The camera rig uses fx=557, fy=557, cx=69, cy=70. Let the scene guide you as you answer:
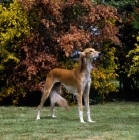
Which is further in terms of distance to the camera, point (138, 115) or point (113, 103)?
point (113, 103)

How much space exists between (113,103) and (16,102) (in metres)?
2.97

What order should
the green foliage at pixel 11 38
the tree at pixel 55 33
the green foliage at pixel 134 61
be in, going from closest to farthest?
the tree at pixel 55 33, the green foliage at pixel 11 38, the green foliage at pixel 134 61

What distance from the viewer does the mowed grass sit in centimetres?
952

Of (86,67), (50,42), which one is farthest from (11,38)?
(86,67)

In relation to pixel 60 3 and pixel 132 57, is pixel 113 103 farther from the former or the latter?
pixel 60 3

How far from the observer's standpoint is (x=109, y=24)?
1645 centimetres

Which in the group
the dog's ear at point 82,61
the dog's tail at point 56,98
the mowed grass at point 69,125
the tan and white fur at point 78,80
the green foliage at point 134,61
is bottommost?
the mowed grass at point 69,125

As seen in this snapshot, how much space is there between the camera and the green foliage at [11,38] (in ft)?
52.5

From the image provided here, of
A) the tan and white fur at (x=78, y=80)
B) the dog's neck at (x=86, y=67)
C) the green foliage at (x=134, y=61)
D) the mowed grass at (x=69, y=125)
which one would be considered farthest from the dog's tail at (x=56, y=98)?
the green foliage at (x=134, y=61)

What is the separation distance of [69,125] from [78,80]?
1309mm

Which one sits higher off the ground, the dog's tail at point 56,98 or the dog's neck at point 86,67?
the dog's neck at point 86,67

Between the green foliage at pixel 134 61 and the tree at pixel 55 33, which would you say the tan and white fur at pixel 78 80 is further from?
the green foliage at pixel 134 61

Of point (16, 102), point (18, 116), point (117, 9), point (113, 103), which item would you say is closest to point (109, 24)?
point (117, 9)

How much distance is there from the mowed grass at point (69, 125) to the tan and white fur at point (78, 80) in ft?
1.49
